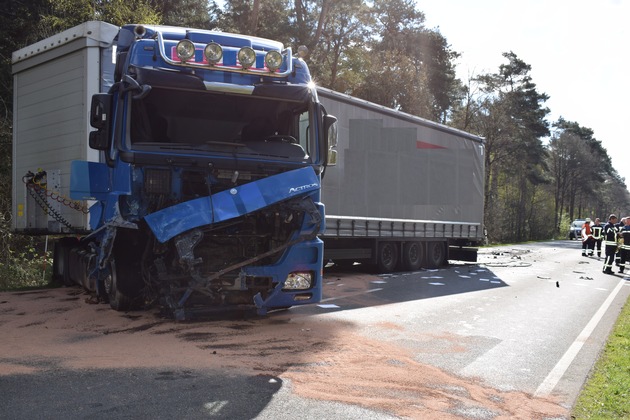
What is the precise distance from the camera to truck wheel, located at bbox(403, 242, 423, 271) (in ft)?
50.4

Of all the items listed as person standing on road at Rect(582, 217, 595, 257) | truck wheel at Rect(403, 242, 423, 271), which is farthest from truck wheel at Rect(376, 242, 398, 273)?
person standing on road at Rect(582, 217, 595, 257)

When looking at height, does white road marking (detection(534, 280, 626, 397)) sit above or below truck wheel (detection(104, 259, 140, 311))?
below

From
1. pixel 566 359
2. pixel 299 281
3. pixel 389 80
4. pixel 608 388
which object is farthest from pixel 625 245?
pixel 389 80

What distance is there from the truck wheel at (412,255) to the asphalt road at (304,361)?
18.0ft

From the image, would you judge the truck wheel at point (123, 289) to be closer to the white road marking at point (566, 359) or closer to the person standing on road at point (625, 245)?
the white road marking at point (566, 359)

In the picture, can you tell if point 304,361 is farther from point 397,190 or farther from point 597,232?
point 597,232

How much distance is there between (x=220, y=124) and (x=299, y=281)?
206cm

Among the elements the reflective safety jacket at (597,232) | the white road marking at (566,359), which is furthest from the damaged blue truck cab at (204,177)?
the reflective safety jacket at (597,232)

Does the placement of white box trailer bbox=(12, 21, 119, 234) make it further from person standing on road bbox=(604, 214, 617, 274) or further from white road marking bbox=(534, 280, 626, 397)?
person standing on road bbox=(604, 214, 617, 274)

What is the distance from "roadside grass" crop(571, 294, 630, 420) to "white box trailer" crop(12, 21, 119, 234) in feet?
22.2

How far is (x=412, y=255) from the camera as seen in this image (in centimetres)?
1564

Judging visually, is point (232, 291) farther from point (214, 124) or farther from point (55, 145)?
point (55, 145)

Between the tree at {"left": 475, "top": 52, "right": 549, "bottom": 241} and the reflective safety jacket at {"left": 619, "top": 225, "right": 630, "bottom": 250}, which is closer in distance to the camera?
the reflective safety jacket at {"left": 619, "top": 225, "right": 630, "bottom": 250}

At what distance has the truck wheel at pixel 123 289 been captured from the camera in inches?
266
